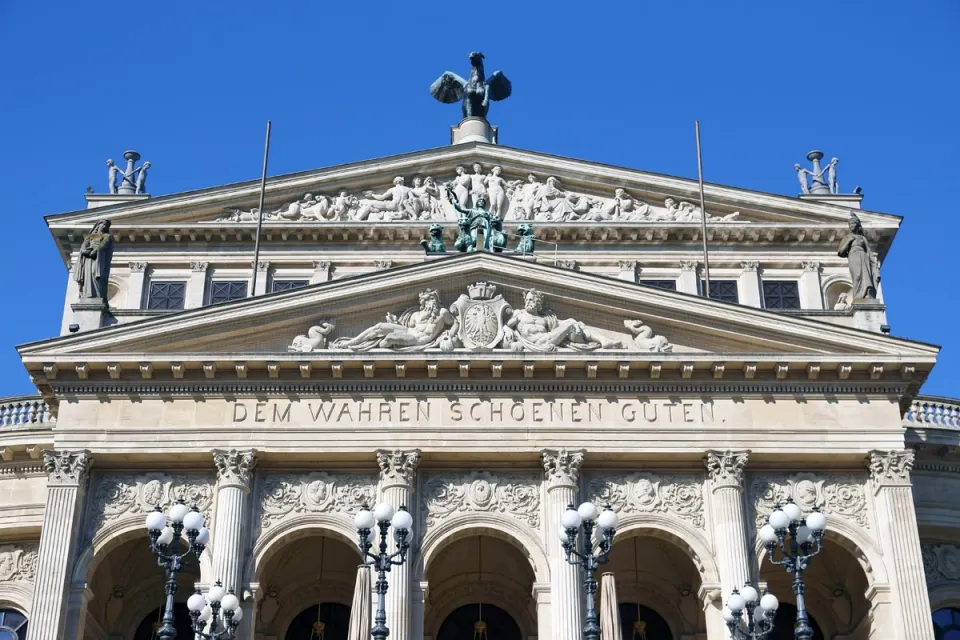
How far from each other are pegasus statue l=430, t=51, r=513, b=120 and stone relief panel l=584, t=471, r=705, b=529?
1700 cm

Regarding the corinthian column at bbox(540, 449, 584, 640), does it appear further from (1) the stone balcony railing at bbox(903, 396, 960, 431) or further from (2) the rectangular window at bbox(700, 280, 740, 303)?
(2) the rectangular window at bbox(700, 280, 740, 303)

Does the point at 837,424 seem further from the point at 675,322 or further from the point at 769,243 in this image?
the point at 769,243

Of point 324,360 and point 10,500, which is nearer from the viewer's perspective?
point 324,360

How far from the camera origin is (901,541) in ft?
99.9

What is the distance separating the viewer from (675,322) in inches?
1271

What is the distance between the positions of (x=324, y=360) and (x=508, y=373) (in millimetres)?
3993

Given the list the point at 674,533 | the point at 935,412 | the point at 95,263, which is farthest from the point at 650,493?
the point at 95,263

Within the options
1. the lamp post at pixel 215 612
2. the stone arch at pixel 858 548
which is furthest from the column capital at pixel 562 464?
the lamp post at pixel 215 612

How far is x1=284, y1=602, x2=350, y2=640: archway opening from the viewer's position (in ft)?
112

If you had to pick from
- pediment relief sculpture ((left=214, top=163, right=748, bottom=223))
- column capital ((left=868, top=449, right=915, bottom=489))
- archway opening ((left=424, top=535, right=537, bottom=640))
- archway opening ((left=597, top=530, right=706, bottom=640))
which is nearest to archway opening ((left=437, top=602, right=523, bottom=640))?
archway opening ((left=424, top=535, right=537, bottom=640))

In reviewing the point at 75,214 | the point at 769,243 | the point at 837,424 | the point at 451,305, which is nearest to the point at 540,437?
the point at 451,305

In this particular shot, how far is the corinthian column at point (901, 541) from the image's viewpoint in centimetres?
2975

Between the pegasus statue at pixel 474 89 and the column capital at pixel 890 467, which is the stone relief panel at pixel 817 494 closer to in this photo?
the column capital at pixel 890 467

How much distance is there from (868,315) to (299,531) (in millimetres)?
13640
